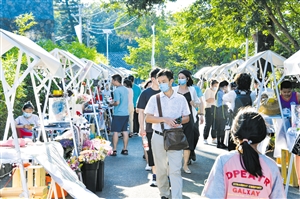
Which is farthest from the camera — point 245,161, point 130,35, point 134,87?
point 130,35

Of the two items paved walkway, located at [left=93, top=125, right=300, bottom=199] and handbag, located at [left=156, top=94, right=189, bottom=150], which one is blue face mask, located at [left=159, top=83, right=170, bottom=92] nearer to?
handbag, located at [left=156, top=94, right=189, bottom=150]

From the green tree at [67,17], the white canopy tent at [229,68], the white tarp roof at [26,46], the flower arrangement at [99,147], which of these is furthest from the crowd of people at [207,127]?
the green tree at [67,17]

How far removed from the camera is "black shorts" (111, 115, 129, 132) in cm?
1286

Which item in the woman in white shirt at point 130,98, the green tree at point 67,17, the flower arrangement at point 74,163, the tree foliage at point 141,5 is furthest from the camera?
the green tree at point 67,17

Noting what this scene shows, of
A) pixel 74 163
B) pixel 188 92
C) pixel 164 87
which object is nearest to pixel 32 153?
pixel 164 87

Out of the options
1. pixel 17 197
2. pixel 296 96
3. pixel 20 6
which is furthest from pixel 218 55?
pixel 17 197

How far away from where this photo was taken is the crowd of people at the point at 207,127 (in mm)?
3721

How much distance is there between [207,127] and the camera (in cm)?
1554

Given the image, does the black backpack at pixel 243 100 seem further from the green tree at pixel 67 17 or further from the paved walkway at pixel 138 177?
the green tree at pixel 67 17

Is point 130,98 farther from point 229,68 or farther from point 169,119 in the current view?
point 229,68

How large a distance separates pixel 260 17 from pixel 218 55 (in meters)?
32.7

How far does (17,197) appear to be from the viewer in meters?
6.21

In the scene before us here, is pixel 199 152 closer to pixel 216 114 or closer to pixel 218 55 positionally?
pixel 216 114

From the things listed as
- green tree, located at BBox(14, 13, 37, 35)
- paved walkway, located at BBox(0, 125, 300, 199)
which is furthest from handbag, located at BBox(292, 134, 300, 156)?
green tree, located at BBox(14, 13, 37, 35)
